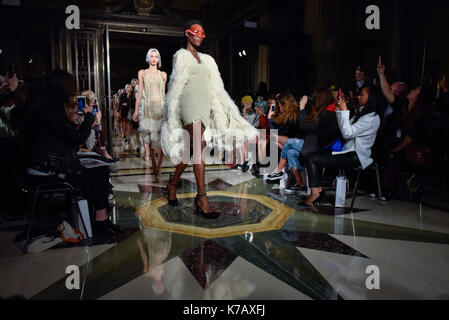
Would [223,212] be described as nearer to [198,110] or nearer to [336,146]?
[198,110]

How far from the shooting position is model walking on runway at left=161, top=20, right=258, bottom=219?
2.68 meters

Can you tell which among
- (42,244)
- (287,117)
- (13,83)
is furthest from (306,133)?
(13,83)

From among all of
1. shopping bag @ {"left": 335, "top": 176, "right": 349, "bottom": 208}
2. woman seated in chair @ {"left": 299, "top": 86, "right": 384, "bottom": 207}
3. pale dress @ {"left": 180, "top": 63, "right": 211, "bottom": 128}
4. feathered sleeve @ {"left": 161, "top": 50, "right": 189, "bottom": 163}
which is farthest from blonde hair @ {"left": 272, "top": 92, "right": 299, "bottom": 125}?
feathered sleeve @ {"left": 161, "top": 50, "right": 189, "bottom": 163}

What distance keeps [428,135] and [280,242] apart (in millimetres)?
2043

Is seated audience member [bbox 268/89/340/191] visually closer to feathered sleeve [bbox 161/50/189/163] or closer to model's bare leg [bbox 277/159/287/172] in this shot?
model's bare leg [bbox 277/159/287/172]

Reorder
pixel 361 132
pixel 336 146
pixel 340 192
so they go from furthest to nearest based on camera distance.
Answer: pixel 336 146 < pixel 340 192 < pixel 361 132

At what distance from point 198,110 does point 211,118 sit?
9.3 inches

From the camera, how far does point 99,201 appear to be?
7.67 feet

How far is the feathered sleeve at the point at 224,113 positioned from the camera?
9.22 ft

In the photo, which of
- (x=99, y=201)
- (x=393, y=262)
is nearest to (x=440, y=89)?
(x=393, y=262)

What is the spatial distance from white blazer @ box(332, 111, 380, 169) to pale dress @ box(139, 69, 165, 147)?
2306mm

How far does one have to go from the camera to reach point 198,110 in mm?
2674

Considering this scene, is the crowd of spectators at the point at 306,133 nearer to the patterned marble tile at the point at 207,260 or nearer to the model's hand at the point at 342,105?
the model's hand at the point at 342,105

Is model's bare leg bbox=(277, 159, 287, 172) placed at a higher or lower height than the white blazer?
lower
